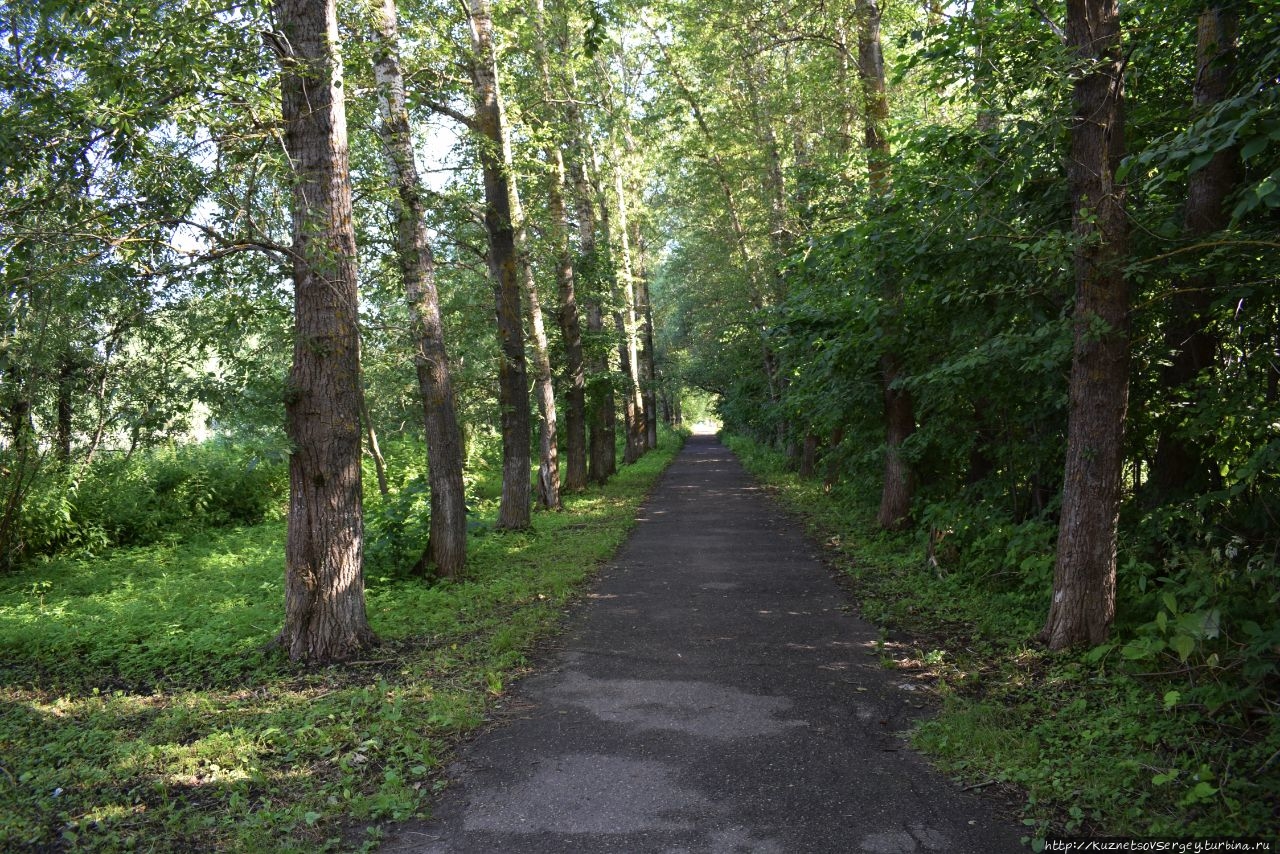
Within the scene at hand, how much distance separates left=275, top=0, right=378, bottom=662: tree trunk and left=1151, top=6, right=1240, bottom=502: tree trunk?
6181 mm

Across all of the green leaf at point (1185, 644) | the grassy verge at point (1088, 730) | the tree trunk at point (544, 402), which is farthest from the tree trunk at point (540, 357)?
the green leaf at point (1185, 644)

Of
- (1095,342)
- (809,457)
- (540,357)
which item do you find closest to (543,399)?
(540,357)

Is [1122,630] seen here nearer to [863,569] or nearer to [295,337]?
[863,569]

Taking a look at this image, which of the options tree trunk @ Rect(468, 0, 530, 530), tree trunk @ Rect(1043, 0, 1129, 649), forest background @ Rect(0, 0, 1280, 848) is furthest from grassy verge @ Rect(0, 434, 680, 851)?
tree trunk @ Rect(1043, 0, 1129, 649)

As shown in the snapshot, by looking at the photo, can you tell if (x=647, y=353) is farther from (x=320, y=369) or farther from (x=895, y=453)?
(x=320, y=369)

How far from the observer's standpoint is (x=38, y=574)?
11.6 meters

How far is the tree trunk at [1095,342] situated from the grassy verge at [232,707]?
14.5 ft

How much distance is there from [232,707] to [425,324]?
5074 mm

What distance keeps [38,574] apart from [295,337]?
8952mm

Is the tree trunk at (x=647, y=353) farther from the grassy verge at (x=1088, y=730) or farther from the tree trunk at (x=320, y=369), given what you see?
the grassy verge at (x=1088, y=730)

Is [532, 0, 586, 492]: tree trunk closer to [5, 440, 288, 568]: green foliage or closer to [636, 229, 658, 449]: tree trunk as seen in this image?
[5, 440, 288, 568]: green foliage

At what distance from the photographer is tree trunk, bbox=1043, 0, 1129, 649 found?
17.1ft

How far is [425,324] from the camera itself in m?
9.23

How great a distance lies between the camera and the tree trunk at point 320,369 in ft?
20.4
